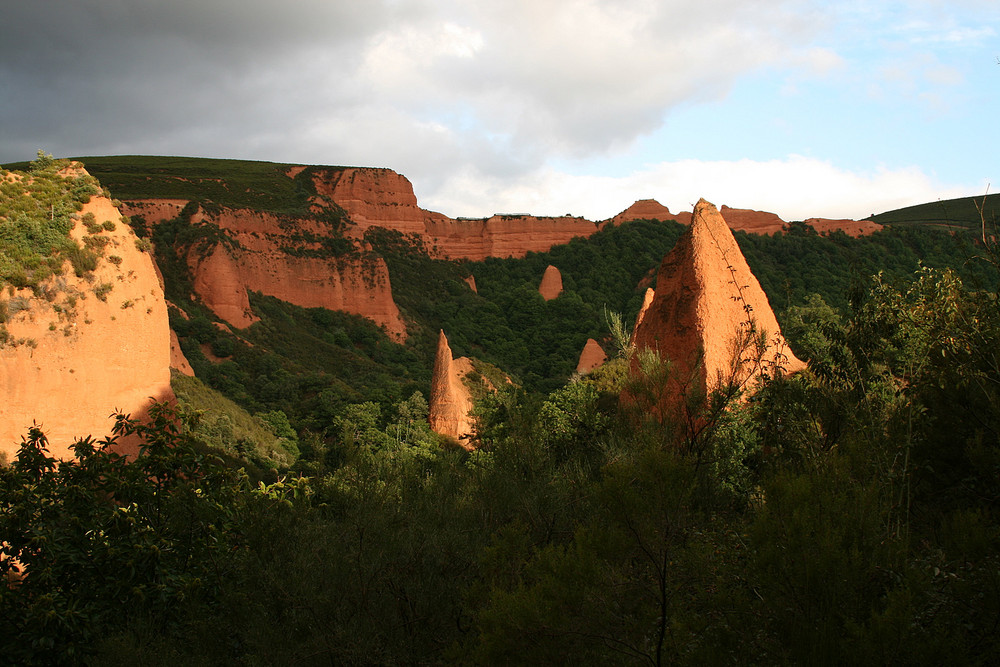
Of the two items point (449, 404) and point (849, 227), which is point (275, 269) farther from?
point (849, 227)

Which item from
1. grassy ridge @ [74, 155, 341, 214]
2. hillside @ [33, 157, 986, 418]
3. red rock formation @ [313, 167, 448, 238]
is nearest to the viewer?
hillside @ [33, 157, 986, 418]

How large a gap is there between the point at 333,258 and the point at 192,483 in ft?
160

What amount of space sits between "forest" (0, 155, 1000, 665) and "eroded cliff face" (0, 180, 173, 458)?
5376 mm

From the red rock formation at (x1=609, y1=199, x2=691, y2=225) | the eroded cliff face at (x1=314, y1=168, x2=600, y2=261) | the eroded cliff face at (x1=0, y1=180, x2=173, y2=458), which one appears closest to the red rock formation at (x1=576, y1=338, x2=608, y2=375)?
the eroded cliff face at (x1=0, y1=180, x2=173, y2=458)

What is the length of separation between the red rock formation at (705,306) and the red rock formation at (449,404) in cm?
1014

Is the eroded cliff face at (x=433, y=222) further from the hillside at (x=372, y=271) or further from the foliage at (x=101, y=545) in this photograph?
the foliage at (x=101, y=545)

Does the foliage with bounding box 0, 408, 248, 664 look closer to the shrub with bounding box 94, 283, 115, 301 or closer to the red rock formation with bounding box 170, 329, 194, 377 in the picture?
the shrub with bounding box 94, 283, 115, 301

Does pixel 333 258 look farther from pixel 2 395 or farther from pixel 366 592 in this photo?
pixel 366 592

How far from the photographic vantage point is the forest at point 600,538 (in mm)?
3273

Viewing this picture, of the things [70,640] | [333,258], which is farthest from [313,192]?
[70,640]

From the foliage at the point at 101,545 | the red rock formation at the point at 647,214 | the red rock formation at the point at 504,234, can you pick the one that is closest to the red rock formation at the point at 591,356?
the foliage at the point at 101,545

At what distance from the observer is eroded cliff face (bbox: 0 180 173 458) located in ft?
35.1

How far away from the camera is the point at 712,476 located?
23.0ft

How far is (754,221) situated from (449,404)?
5646 centimetres
